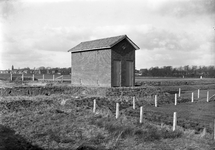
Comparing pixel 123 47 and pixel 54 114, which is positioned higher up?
pixel 123 47

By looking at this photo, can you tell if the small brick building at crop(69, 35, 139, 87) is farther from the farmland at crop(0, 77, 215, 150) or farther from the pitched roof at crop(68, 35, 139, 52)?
the farmland at crop(0, 77, 215, 150)

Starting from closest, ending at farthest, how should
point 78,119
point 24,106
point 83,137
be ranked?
point 83,137, point 78,119, point 24,106

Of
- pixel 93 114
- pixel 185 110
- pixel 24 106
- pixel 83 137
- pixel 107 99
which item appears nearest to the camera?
pixel 83 137

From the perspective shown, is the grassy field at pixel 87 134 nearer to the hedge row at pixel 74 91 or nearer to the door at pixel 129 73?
the hedge row at pixel 74 91

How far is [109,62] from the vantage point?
1107 inches

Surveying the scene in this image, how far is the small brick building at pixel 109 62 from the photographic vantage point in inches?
1112

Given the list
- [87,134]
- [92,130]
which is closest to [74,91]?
[92,130]

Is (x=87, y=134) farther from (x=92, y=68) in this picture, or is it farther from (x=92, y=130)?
(x=92, y=68)

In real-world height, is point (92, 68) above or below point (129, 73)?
above

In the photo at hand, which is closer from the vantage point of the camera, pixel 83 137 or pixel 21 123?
pixel 83 137

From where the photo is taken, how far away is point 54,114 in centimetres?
1567

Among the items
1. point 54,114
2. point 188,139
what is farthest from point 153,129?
point 54,114

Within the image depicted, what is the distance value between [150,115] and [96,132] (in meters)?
7.31

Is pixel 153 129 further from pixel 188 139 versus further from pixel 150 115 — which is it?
pixel 150 115
